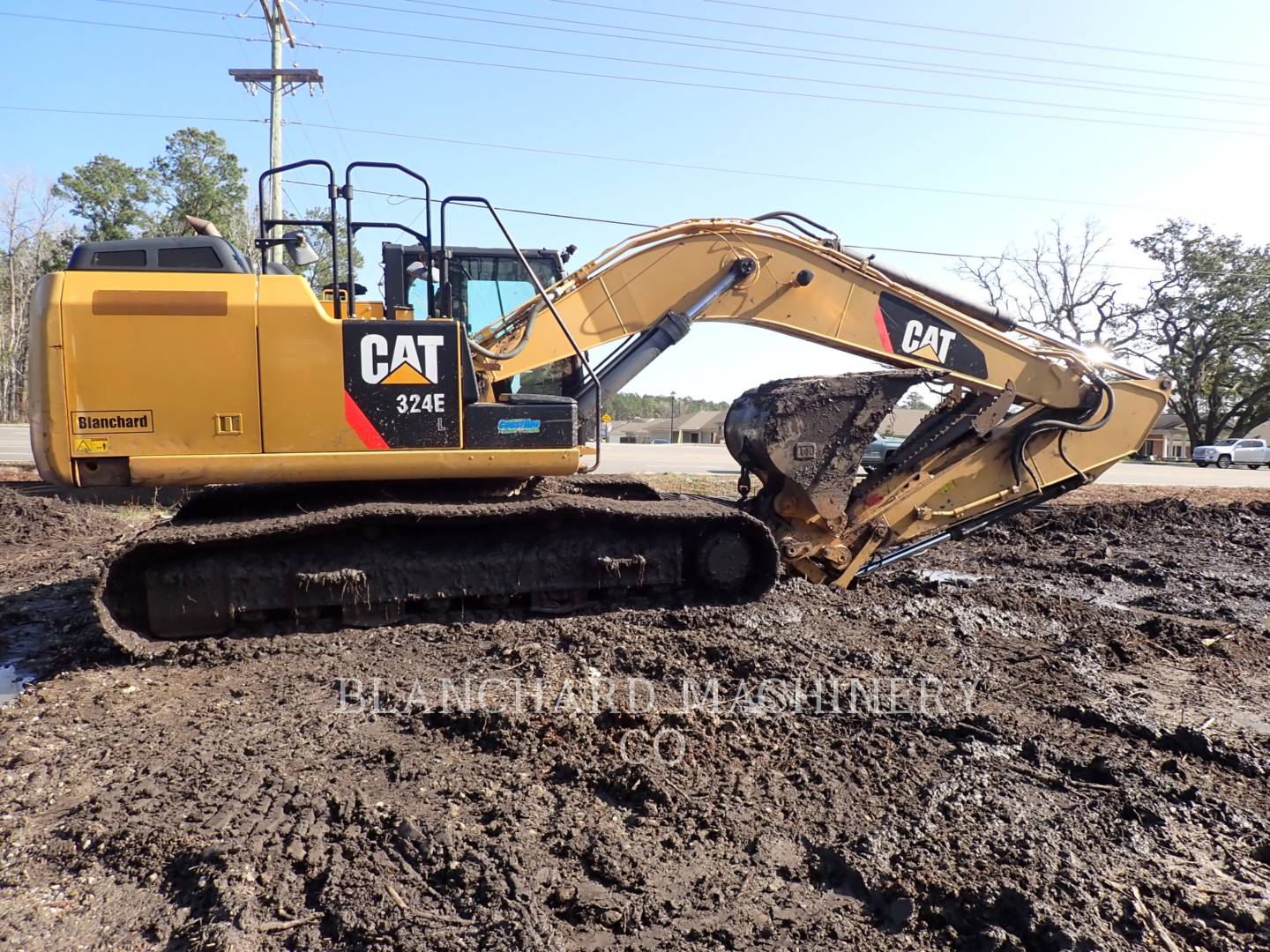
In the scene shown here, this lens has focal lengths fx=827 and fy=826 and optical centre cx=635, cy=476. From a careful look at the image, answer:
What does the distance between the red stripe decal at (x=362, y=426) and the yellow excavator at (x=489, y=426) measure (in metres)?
0.02

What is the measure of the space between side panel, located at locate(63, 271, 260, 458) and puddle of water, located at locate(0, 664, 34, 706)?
1.35m

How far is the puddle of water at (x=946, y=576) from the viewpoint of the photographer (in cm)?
774

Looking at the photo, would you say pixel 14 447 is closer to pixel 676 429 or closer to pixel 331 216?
pixel 331 216

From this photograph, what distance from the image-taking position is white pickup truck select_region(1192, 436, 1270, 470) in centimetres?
3484

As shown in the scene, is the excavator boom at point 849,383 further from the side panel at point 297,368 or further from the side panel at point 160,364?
the side panel at point 160,364

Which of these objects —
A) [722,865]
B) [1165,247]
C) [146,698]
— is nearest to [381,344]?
[146,698]

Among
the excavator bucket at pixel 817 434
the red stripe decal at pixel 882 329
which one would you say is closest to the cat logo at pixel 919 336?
the red stripe decal at pixel 882 329

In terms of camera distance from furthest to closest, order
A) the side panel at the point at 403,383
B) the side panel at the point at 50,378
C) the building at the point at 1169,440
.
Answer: the building at the point at 1169,440 → the side panel at the point at 403,383 → the side panel at the point at 50,378

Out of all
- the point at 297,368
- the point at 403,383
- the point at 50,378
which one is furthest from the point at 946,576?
the point at 50,378

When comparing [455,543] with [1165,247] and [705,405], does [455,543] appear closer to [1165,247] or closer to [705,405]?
[1165,247]

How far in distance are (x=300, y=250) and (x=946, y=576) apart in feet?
20.7

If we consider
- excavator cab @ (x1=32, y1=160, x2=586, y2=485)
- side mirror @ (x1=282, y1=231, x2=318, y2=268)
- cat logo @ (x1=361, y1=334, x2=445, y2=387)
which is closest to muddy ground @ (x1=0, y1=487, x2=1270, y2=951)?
excavator cab @ (x1=32, y1=160, x2=586, y2=485)

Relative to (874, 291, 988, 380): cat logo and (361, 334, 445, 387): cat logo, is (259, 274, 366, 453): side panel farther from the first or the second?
(874, 291, 988, 380): cat logo

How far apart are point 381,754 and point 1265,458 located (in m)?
41.7
